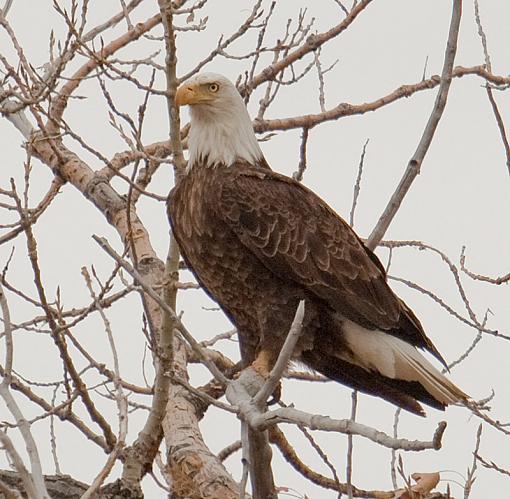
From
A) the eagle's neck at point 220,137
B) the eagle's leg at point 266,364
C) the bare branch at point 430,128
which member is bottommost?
the eagle's leg at point 266,364

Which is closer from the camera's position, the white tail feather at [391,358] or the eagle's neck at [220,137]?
the white tail feather at [391,358]

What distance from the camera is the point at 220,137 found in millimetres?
5348

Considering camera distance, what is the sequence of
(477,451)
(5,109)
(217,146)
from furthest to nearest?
(5,109)
(217,146)
(477,451)

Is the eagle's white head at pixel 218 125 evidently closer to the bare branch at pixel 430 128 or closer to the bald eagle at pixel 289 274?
the bald eagle at pixel 289 274

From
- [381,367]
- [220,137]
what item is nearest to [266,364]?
[381,367]

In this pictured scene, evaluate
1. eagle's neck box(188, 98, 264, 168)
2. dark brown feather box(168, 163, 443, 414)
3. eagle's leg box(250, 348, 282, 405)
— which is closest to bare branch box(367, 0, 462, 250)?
dark brown feather box(168, 163, 443, 414)

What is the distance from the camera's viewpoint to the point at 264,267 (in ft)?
16.6

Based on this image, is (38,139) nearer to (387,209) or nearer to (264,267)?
(264,267)

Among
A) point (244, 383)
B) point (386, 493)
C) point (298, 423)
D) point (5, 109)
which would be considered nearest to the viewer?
point (298, 423)

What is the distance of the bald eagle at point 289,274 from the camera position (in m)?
5.00

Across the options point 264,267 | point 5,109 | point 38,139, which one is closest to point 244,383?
point 264,267

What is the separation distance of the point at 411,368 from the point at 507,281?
0.65 metres

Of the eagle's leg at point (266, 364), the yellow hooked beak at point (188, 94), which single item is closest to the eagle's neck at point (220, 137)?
the yellow hooked beak at point (188, 94)

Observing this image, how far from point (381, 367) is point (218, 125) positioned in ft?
4.50
